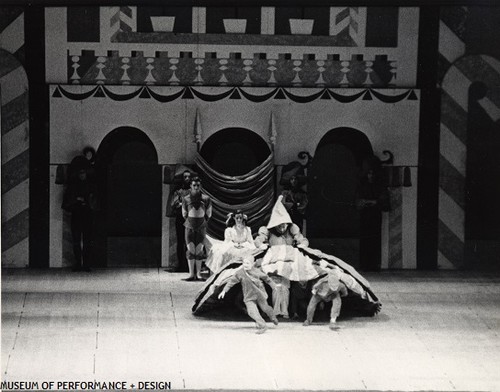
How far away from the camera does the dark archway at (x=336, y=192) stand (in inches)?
675

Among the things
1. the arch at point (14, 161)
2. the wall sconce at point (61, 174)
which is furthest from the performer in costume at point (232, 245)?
the arch at point (14, 161)

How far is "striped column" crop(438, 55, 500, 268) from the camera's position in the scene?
56.3 feet

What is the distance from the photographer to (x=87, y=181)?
16531mm

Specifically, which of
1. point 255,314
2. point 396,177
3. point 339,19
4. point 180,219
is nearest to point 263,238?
point 255,314

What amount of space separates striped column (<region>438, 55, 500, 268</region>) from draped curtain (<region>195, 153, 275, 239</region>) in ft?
9.72

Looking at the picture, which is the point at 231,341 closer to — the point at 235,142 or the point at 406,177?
the point at 235,142

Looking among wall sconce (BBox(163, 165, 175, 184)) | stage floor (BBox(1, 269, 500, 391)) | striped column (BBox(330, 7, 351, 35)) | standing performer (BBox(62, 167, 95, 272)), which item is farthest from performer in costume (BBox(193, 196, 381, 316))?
striped column (BBox(330, 7, 351, 35))

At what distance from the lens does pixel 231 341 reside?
11938mm

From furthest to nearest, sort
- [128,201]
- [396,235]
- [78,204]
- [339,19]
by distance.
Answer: [128,201]
[396,235]
[339,19]
[78,204]

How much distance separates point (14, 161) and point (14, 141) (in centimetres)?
33

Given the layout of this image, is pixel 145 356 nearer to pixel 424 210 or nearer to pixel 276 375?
pixel 276 375

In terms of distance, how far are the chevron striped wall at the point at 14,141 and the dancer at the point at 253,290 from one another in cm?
508

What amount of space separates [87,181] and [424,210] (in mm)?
5586

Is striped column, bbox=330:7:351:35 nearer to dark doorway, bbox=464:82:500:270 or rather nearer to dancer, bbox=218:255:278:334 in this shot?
dark doorway, bbox=464:82:500:270
